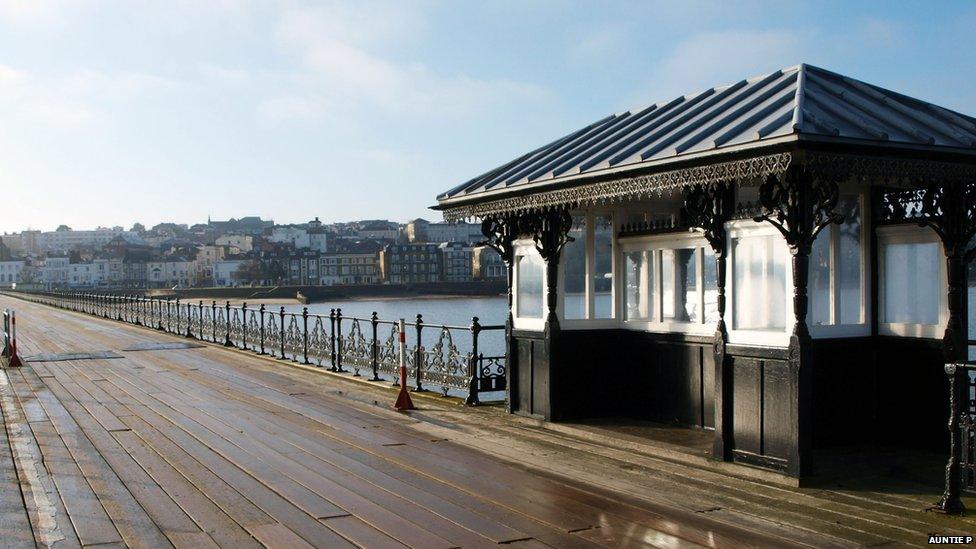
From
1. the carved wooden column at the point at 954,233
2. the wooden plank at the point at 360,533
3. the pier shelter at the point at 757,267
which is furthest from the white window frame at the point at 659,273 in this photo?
the wooden plank at the point at 360,533

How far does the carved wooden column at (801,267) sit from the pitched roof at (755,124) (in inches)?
20.5

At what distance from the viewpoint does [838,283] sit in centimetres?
929

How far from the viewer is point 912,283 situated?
9414 mm

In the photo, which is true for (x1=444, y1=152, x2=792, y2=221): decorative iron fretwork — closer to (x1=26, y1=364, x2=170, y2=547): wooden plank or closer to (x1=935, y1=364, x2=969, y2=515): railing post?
(x1=935, y1=364, x2=969, y2=515): railing post

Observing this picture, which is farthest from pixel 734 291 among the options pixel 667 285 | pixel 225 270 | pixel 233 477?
pixel 225 270

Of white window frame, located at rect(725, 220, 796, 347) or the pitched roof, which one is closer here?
the pitched roof

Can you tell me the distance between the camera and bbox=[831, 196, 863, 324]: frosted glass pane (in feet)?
30.7

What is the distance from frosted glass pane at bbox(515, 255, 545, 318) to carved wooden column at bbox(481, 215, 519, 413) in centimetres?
13

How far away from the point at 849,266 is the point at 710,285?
1652 millimetres

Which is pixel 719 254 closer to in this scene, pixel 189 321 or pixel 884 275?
pixel 884 275

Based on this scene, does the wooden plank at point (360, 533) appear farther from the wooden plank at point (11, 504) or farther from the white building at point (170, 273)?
the white building at point (170, 273)

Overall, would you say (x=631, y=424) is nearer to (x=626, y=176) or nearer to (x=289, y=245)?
(x=626, y=176)

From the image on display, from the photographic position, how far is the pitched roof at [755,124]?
8125mm

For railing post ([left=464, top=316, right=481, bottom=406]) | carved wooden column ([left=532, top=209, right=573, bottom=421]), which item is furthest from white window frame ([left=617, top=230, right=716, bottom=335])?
railing post ([left=464, top=316, right=481, bottom=406])
